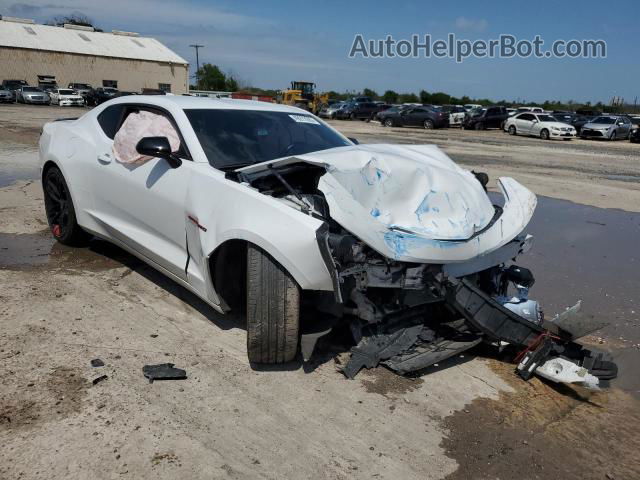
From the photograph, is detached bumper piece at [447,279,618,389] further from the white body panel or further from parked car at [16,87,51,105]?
parked car at [16,87,51,105]

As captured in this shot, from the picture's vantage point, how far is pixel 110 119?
4934 millimetres

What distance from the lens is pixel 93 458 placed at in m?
2.55

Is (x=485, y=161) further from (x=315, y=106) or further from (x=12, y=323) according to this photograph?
(x=315, y=106)

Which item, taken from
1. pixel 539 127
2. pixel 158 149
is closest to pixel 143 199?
pixel 158 149

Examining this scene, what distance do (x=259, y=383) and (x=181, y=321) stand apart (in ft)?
3.39

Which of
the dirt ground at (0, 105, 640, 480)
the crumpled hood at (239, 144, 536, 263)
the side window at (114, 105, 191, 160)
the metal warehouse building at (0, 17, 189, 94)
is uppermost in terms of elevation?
the metal warehouse building at (0, 17, 189, 94)

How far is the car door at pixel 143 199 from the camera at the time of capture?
3863 mm

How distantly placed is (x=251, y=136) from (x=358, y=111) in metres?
38.6

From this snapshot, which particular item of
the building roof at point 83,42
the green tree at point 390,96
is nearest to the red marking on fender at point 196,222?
the building roof at point 83,42

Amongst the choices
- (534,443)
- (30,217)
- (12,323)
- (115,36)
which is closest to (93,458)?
(12,323)

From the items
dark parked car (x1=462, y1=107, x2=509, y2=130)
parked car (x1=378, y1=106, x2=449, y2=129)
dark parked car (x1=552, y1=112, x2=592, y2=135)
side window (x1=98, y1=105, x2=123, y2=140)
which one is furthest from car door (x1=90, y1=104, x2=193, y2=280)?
dark parked car (x1=462, y1=107, x2=509, y2=130)

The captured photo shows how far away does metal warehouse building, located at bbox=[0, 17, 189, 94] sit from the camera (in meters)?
53.4

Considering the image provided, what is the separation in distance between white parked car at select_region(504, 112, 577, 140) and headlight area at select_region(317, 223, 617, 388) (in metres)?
27.3

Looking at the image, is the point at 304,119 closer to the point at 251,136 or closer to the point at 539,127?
the point at 251,136
